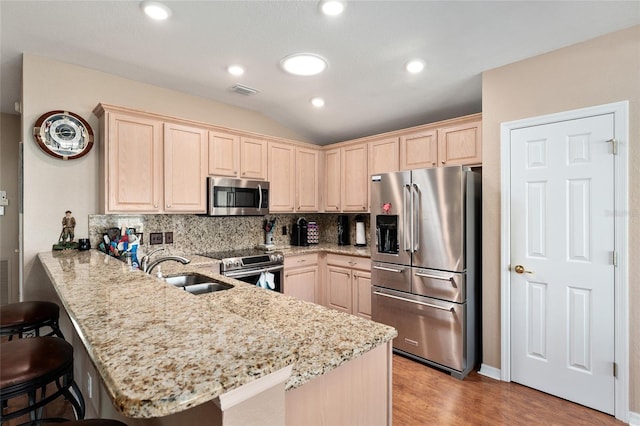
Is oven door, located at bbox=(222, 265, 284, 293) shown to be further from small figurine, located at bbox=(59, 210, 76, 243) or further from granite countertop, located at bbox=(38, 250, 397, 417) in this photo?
granite countertop, located at bbox=(38, 250, 397, 417)

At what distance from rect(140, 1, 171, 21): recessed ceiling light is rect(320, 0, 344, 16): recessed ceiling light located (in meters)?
1.01

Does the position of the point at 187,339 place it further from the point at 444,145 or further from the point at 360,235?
the point at 360,235

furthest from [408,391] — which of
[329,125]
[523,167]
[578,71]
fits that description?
[329,125]

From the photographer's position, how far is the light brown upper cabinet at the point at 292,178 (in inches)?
155

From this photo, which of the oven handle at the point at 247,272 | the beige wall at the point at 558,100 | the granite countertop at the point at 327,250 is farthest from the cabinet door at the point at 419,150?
the oven handle at the point at 247,272

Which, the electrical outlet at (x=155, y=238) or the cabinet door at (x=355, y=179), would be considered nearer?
the electrical outlet at (x=155, y=238)

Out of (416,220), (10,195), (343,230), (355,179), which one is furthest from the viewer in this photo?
(343,230)

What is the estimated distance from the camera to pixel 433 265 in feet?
9.21

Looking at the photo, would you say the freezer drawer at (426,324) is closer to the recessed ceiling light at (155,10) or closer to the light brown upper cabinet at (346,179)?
the light brown upper cabinet at (346,179)

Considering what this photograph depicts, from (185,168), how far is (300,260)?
1.65 metres

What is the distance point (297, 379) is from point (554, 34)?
9.07 ft

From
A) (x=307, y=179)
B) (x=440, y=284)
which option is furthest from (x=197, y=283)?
(x=307, y=179)

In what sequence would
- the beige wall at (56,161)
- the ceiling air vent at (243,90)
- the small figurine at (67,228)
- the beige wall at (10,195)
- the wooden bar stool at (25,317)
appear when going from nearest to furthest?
1. the wooden bar stool at (25,317)
2. the beige wall at (56,161)
3. the small figurine at (67,228)
4. the ceiling air vent at (243,90)
5. the beige wall at (10,195)

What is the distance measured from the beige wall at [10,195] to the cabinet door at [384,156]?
4.49 meters
